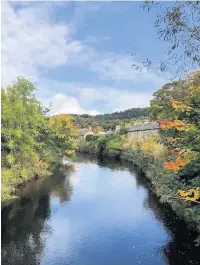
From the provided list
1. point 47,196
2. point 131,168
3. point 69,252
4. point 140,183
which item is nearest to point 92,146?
point 131,168

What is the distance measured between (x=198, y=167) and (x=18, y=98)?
813 inches

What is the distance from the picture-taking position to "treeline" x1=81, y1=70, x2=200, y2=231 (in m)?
11.7

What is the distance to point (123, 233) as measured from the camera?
16.9 metres

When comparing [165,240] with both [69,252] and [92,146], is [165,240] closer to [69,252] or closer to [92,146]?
[69,252]

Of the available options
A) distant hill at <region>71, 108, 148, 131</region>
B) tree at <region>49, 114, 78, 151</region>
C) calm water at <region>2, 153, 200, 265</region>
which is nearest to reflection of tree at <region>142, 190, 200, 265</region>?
calm water at <region>2, 153, 200, 265</region>

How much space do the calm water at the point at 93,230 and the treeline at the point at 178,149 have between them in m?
1.43

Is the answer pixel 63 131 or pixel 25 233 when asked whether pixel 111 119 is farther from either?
pixel 25 233

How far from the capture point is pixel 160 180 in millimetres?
19125

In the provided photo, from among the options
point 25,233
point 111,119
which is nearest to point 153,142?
point 25,233

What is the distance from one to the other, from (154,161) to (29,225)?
16640mm

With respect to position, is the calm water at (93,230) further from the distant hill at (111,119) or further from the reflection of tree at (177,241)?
the distant hill at (111,119)

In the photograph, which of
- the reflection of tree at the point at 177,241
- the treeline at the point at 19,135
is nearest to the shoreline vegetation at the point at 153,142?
the treeline at the point at 19,135

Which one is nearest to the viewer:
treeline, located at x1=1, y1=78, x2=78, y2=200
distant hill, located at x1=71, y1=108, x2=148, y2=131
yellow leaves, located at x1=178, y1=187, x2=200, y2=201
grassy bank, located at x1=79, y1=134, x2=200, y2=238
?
yellow leaves, located at x1=178, y1=187, x2=200, y2=201

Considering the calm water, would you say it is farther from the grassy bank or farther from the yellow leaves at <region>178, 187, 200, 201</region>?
the yellow leaves at <region>178, 187, 200, 201</region>
